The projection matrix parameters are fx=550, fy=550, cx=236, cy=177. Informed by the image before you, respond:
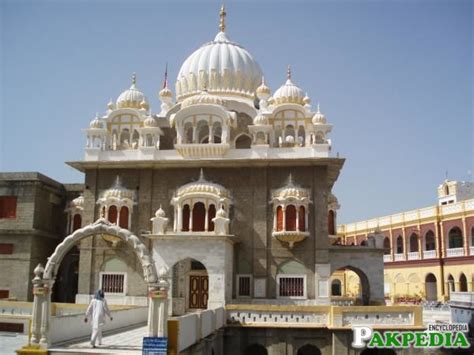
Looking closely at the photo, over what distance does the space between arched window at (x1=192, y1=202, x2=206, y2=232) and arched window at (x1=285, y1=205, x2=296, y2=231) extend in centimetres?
378

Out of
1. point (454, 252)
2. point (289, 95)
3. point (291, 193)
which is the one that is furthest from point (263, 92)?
point (454, 252)

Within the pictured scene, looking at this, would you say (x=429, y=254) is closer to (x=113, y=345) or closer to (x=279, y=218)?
(x=279, y=218)

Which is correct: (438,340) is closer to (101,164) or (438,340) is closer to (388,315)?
(388,315)

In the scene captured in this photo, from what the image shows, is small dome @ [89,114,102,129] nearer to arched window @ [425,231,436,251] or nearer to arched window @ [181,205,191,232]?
arched window @ [181,205,191,232]

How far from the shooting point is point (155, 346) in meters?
12.9

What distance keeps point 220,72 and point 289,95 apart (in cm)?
453

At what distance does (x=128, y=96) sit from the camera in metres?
28.6

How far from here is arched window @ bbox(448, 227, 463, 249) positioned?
131 feet

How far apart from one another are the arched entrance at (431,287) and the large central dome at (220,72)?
70.9 ft

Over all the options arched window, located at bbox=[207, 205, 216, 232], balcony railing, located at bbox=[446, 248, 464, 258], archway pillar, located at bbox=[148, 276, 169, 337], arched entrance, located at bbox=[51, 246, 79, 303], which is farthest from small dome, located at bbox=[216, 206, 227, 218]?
balcony railing, located at bbox=[446, 248, 464, 258]

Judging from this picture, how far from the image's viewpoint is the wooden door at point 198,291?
982 inches

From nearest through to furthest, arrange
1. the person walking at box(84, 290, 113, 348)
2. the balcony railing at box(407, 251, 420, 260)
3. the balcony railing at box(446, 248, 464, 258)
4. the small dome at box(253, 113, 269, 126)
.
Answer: the person walking at box(84, 290, 113, 348) → the small dome at box(253, 113, 269, 126) → the balcony railing at box(446, 248, 464, 258) → the balcony railing at box(407, 251, 420, 260)

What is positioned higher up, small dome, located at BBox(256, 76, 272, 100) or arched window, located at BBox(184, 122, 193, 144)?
small dome, located at BBox(256, 76, 272, 100)

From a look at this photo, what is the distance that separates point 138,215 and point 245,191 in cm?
522
